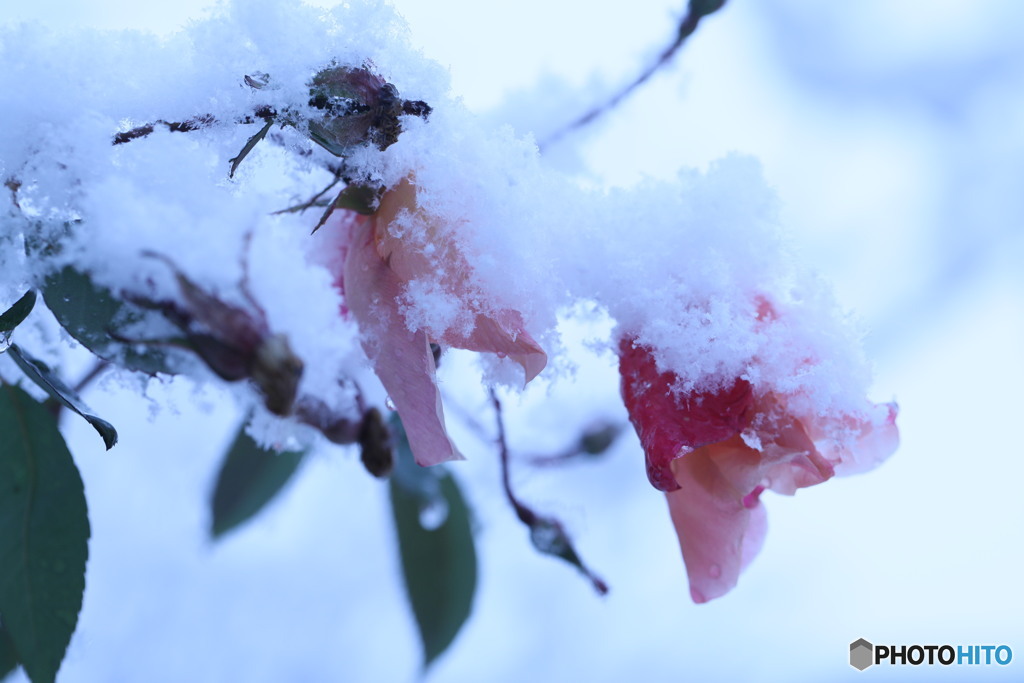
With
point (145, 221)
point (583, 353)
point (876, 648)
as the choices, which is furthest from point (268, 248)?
point (876, 648)

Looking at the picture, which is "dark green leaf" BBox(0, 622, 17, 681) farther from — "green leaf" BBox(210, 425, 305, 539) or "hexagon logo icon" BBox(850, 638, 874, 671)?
"hexagon logo icon" BBox(850, 638, 874, 671)

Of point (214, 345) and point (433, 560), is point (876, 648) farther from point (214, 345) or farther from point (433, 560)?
point (214, 345)

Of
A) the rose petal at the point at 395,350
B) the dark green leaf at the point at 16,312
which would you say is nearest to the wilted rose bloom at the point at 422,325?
the rose petal at the point at 395,350

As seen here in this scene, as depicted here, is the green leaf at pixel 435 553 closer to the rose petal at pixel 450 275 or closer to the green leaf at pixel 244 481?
the green leaf at pixel 244 481

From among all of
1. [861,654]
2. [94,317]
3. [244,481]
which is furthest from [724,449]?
[861,654]

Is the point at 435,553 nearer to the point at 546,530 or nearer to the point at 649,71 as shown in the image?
the point at 546,530

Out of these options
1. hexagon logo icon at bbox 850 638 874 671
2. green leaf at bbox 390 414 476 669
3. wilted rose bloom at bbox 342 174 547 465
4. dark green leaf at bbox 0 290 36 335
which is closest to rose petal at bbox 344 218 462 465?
wilted rose bloom at bbox 342 174 547 465
